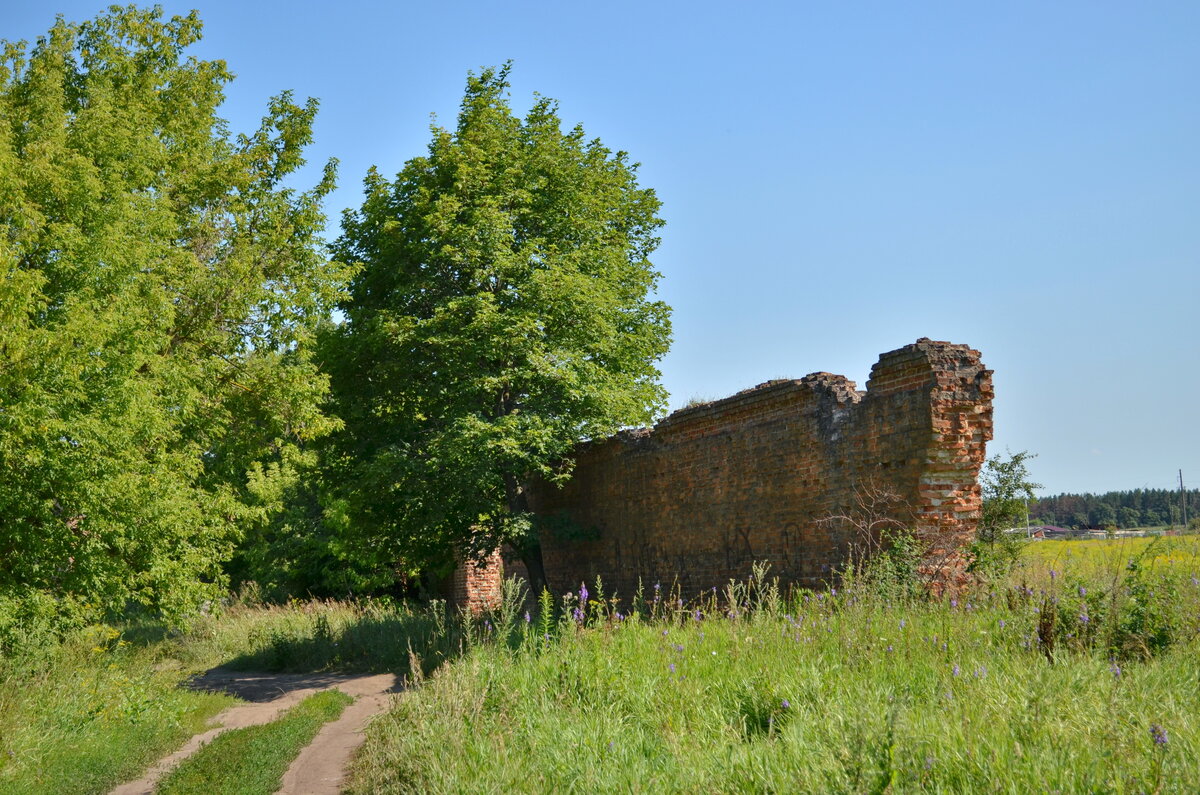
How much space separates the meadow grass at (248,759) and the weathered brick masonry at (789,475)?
5.87m

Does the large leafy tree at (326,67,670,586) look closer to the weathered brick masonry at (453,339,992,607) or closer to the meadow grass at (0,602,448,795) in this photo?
the weathered brick masonry at (453,339,992,607)

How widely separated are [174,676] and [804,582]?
8776mm

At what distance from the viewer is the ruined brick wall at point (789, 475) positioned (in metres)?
10.3

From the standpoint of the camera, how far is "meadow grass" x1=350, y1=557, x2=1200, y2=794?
4.32 meters

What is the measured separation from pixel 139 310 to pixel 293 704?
18.5 feet

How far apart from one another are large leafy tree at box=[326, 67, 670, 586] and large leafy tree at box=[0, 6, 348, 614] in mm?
1062

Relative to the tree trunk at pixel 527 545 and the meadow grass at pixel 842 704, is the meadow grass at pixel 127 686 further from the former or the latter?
the tree trunk at pixel 527 545

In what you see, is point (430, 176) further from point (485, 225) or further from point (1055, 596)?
point (1055, 596)

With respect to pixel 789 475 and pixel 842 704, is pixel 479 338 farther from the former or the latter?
pixel 842 704

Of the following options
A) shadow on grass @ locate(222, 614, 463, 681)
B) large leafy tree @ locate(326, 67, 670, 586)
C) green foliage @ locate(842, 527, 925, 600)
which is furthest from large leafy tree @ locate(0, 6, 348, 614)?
green foliage @ locate(842, 527, 925, 600)

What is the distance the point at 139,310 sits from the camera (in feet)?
39.4

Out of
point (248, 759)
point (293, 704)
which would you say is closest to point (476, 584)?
point (293, 704)

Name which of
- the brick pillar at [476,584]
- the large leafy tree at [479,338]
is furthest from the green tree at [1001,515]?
the brick pillar at [476,584]

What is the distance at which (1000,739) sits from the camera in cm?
448
